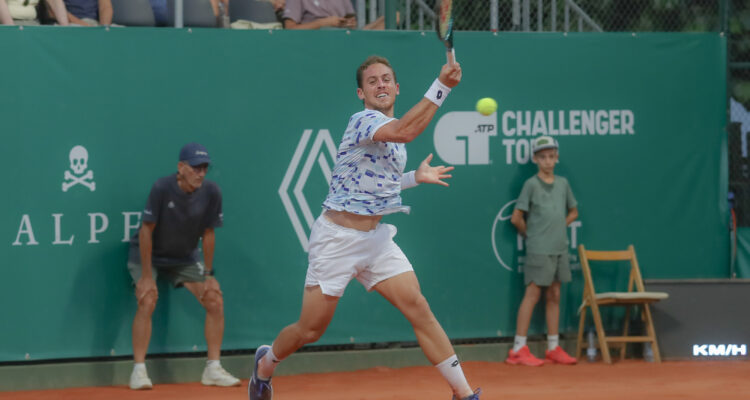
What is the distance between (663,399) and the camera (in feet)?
22.0

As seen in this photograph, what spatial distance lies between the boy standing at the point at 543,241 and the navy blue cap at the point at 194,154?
2.39 meters

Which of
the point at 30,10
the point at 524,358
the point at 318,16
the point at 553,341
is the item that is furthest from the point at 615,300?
the point at 30,10

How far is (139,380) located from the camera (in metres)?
7.22

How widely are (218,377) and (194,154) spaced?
148 cm

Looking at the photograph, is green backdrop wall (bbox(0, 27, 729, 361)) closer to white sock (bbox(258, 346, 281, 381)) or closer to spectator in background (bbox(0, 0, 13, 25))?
spectator in background (bbox(0, 0, 13, 25))

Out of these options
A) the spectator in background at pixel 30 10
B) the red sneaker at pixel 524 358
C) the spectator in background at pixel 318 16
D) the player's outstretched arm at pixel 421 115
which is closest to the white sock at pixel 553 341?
the red sneaker at pixel 524 358

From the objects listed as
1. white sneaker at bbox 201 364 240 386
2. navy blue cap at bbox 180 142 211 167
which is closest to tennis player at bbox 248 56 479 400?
navy blue cap at bbox 180 142 211 167

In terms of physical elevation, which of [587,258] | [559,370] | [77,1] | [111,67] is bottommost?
[559,370]

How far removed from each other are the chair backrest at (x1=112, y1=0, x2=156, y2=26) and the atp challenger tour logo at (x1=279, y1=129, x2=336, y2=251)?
4.41ft

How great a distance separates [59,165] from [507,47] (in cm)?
325

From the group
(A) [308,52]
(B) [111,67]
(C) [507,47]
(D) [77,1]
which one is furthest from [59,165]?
(C) [507,47]

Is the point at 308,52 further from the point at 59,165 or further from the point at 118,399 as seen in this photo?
the point at 118,399

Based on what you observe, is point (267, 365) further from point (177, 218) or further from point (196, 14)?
point (196, 14)

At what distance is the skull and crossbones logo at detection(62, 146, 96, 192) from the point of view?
24.1 feet
